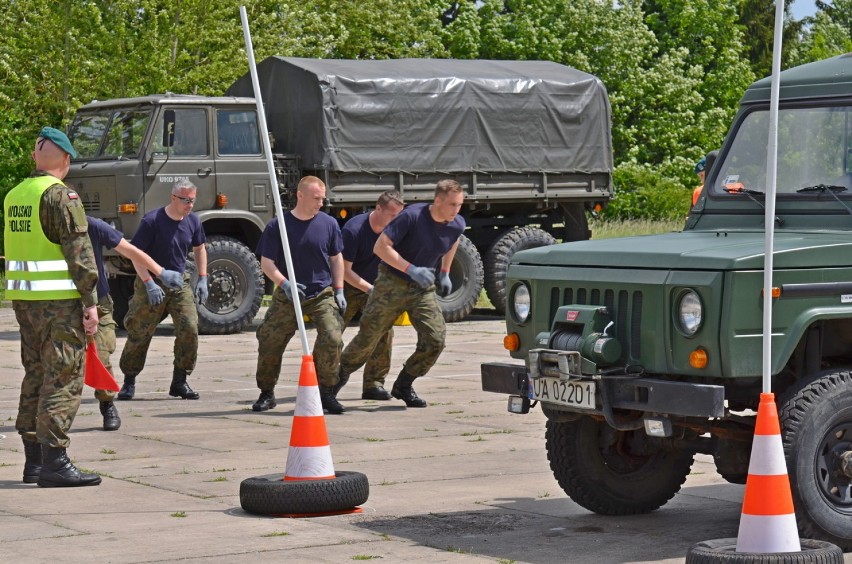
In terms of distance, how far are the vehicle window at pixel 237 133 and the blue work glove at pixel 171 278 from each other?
22.8 ft

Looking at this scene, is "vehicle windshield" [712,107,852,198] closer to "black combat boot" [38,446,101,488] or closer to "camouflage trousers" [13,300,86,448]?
"camouflage trousers" [13,300,86,448]

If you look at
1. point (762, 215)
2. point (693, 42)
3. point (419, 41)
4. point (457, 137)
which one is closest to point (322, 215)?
point (762, 215)

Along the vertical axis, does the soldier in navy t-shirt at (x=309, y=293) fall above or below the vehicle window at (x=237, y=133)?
below

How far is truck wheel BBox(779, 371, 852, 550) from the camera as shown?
6.74 meters

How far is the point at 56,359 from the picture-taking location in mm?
8727

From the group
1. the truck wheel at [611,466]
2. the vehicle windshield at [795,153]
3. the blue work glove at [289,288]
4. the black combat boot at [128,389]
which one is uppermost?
the vehicle windshield at [795,153]

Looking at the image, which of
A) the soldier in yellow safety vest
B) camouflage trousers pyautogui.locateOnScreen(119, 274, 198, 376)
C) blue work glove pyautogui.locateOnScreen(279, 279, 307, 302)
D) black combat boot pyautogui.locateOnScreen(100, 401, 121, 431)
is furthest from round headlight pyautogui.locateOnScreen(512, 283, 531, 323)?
camouflage trousers pyautogui.locateOnScreen(119, 274, 198, 376)

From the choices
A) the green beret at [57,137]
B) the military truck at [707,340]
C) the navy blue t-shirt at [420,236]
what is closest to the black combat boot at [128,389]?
the navy blue t-shirt at [420,236]

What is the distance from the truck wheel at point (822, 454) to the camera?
6738mm

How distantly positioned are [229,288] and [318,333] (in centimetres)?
718

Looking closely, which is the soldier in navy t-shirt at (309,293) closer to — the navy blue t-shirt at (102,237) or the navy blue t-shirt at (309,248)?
the navy blue t-shirt at (309,248)

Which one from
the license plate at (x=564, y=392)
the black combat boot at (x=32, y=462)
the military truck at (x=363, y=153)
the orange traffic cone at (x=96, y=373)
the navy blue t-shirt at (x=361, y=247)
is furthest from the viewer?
the military truck at (x=363, y=153)

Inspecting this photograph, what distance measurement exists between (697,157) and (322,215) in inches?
1526

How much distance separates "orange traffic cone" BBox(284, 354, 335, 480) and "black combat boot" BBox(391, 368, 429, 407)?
4.29m
